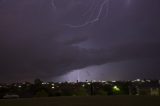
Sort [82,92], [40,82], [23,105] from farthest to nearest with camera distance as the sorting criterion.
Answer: [40,82], [82,92], [23,105]

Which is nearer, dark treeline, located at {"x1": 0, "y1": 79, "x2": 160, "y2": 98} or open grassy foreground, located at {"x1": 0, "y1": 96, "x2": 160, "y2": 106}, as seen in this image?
open grassy foreground, located at {"x1": 0, "y1": 96, "x2": 160, "y2": 106}

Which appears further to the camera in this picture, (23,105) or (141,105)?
(23,105)

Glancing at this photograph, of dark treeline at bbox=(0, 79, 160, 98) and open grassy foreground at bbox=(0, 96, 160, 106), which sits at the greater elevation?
dark treeline at bbox=(0, 79, 160, 98)

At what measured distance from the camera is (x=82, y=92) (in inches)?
1590

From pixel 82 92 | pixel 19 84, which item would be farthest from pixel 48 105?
pixel 19 84

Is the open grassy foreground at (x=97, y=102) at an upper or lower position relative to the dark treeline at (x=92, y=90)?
lower

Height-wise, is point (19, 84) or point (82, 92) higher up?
point (19, 84)

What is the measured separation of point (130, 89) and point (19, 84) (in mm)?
28378

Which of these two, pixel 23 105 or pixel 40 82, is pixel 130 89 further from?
pixel 23 105

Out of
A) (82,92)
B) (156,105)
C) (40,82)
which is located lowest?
(156,105)

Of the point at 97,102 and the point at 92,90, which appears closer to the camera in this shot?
the point at 97,102

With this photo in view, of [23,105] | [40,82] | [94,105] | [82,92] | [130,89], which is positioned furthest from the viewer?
[40,82]

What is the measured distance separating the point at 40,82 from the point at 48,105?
49351 millimetres

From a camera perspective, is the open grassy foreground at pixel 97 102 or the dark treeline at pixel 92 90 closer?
the open grassy foreground at pixel 97 102
